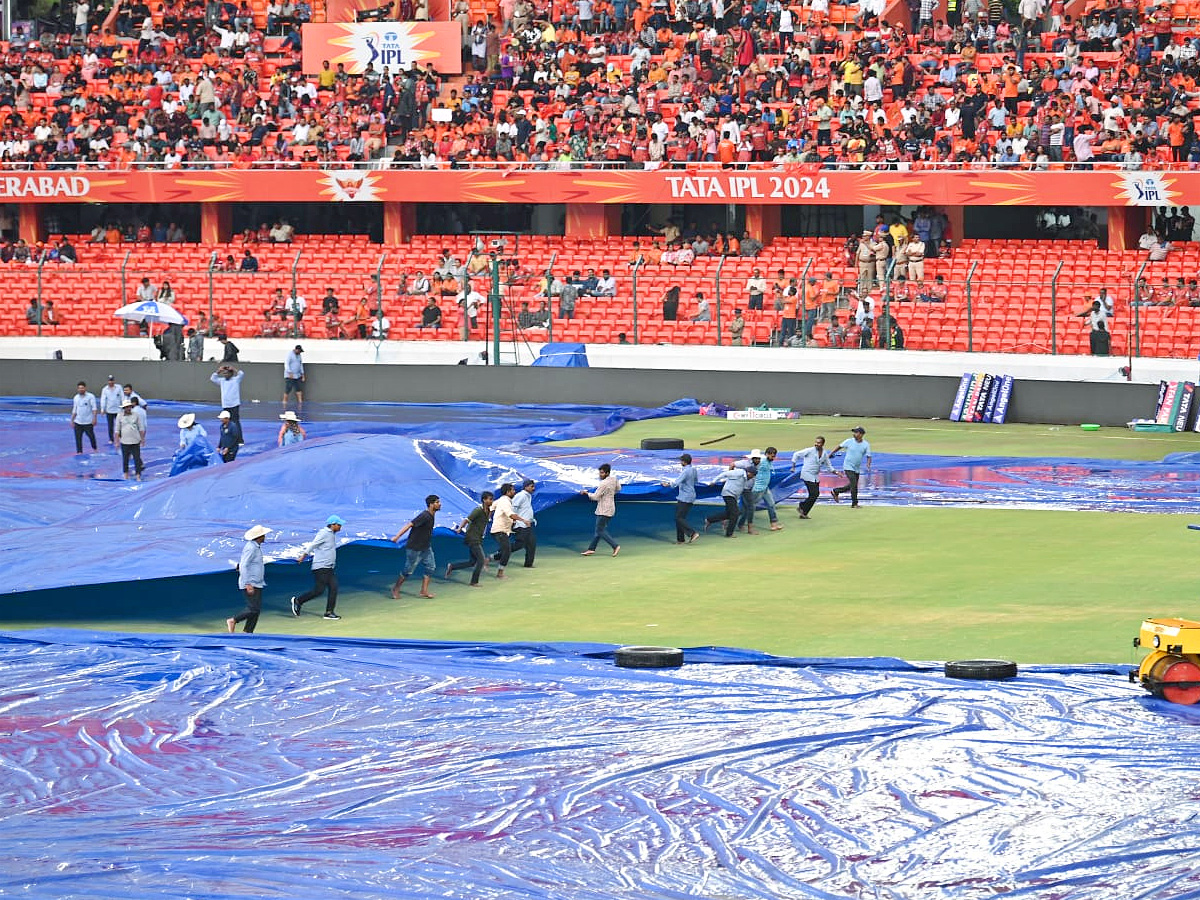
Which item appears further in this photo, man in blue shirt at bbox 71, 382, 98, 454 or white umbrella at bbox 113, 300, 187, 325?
white umbrella at bbox 113, 300, 187, 325

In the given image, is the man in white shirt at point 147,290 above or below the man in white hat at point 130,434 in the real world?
above

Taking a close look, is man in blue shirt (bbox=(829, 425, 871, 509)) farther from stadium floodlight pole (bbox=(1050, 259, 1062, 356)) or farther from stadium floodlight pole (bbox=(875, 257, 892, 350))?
stadium floodlight pole (bbox=(875, 257, 892, 350))

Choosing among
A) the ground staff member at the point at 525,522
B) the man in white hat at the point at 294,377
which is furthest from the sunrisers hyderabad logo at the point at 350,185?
the ground staff member at the point at 525,522

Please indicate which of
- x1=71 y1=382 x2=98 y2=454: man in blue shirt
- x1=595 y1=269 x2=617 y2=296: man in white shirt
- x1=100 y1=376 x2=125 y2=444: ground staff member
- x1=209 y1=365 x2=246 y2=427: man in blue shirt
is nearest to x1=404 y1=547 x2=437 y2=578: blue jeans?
x1=209 y1=365 x2=246 y2=427: man in blue shirt

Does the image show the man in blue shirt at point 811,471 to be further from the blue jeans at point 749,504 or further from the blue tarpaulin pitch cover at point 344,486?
the blue jeans at point 749,504

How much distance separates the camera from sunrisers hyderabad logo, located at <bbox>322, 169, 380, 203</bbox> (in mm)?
48219

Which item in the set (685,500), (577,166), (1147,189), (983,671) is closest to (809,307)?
(1147,189)

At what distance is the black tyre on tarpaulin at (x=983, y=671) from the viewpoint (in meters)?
16.0

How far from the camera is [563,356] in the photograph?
1639 inches

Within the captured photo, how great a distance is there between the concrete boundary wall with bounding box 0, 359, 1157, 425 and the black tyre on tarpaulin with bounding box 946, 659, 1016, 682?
68.7 feet

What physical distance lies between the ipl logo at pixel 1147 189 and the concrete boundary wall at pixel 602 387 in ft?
19.7

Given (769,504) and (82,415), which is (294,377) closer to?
(82,415)

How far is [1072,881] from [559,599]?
983 centimetres

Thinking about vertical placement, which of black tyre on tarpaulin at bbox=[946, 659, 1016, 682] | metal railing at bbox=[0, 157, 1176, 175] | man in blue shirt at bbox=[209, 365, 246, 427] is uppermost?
metal railing at bbox=[0, 157, 1176, 175]
